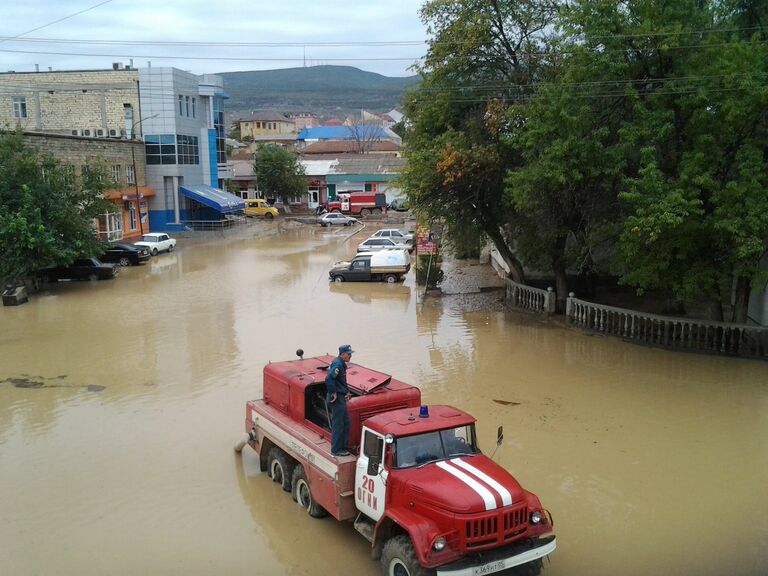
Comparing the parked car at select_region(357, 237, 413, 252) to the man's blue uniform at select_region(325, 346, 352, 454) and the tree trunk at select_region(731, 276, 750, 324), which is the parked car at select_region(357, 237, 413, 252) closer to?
the tree trunk at select_region(731, 276, 750, 324)

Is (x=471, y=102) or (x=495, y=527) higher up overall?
(x=471, y=102)

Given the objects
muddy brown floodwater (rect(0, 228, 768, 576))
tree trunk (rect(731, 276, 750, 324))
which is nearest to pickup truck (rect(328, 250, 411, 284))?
muddy brown floodwater (rect(0, 228, 768, 576))

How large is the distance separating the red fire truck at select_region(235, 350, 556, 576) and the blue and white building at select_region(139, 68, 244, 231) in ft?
157

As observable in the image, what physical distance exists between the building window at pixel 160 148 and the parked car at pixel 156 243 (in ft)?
36.6

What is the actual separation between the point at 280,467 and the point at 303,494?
3.03 ft

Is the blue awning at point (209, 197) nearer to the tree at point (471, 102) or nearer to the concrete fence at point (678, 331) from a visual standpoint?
the tree at point (471, 102)

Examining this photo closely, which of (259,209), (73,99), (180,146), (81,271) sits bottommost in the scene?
(81,271)

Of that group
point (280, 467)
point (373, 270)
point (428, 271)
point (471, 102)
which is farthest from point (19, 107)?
point (280, 467)

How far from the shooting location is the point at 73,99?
5481cm

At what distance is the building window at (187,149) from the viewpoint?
54.9 m

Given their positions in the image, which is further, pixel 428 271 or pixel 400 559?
pixel 428 271

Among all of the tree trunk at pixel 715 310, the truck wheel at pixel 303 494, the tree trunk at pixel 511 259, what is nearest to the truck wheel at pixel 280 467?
the truck wheel at pixel 303 494

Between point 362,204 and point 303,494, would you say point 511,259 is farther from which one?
point 362,204

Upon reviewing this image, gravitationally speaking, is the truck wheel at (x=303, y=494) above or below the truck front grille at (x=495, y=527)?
below
